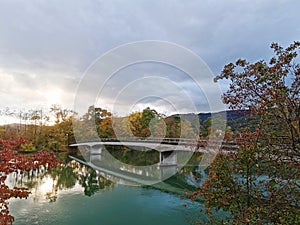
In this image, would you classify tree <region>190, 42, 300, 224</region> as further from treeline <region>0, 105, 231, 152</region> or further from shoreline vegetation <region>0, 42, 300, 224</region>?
treeline <region>0, 105, 231, 152</region>

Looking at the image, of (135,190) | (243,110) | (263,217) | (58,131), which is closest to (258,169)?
(263,217)

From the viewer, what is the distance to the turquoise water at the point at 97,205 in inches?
321

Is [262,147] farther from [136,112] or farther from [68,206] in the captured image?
[136,112]

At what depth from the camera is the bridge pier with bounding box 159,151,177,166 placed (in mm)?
18984

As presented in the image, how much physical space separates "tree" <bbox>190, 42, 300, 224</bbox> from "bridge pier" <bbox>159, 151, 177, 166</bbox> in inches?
629

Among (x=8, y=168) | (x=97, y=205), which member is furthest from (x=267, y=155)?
(x=97, y=205)

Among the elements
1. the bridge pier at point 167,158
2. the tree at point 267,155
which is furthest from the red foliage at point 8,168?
the bridge pier at point 167,158

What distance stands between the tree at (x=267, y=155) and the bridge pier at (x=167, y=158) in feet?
52.5

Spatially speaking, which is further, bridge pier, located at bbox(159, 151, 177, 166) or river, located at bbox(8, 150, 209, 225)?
bridge pier, located at bbox(159, 151, 177, 166)

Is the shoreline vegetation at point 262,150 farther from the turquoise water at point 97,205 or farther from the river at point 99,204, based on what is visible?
the turquoise water at point 97,205

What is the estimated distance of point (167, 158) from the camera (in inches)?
753

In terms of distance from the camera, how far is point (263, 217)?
2.62 m

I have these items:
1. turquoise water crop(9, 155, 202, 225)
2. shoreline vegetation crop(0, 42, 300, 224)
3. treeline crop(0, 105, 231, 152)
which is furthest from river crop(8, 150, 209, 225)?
treeline crop(0, 105, 231, 152)

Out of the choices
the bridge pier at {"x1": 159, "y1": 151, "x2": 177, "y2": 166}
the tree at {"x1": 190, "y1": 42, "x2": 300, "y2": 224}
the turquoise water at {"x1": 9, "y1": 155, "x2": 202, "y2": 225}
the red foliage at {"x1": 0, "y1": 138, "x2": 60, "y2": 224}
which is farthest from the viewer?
the bridge pier at {"x1": 159, "y1": 151, "x2": 177, "y2": 166}
